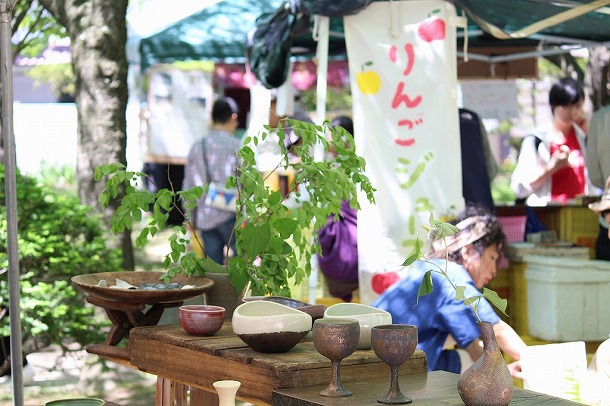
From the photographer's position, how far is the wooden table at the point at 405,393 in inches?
91.7

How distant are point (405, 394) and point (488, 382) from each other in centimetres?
29

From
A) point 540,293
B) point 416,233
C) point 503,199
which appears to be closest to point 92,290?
point 416,233

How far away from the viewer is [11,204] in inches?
124

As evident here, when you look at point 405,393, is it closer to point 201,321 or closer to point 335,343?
point 335,343

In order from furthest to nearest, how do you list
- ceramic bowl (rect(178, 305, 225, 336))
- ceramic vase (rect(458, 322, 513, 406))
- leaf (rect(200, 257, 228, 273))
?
1. leaf (rect(200, 257, 228, 273))
2. ceramic bowl (rect(178, 305, 225, 336))
3. ceramic vase (rect(458, 322, 513, 406))

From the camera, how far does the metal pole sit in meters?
3.16

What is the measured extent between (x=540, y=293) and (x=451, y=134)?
3.30 feet

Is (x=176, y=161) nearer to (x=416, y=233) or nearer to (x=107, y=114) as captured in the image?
(x=107, y=114)

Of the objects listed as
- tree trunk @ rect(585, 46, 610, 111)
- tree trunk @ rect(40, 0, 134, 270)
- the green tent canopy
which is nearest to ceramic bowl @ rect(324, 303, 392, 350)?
tree trunk @ rect(40, 0, 134, 270)

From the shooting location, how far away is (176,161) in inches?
419

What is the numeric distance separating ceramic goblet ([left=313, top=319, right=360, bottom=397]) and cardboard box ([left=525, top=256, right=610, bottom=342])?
3080mm

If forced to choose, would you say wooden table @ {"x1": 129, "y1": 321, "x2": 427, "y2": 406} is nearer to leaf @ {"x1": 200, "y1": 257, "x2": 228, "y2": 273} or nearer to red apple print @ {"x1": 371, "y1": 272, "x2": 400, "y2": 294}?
leaf @ {"x1": 200, "y1": 257, "x2": 228, "y2": 273}

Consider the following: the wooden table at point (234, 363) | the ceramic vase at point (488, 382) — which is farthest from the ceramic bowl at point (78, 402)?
the ceramic vase at point (488, 382)

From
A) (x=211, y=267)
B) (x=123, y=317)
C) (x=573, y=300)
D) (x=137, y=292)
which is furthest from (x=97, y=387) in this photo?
(x=137, y=292)
